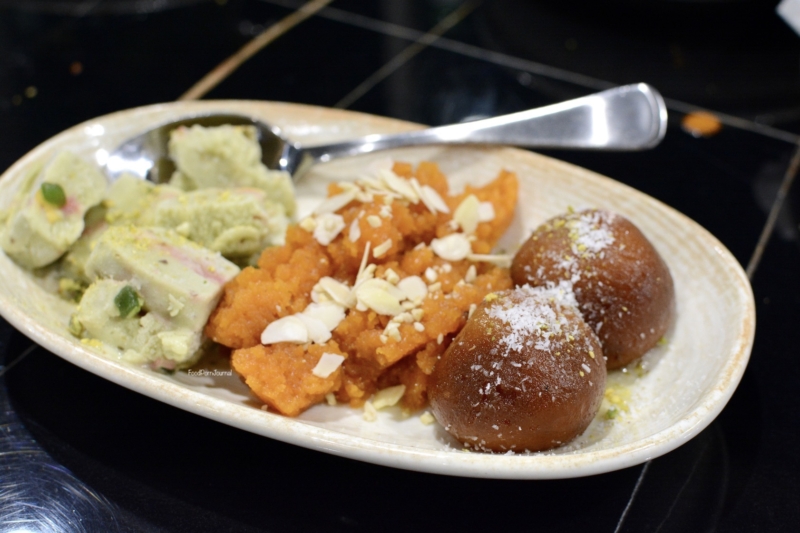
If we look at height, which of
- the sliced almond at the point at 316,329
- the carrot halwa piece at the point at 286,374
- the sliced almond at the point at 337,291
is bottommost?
the carrot halwa piece at the point at 286,374

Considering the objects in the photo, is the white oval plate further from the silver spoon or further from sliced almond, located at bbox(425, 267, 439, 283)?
sliced almond, located at bbox(425, 267, 439, 283)

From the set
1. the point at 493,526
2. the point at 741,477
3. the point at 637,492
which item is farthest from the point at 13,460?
the point at 741,477

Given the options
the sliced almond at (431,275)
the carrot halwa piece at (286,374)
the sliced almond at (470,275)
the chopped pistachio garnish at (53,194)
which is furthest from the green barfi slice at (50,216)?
the sliced almond at (470,275)

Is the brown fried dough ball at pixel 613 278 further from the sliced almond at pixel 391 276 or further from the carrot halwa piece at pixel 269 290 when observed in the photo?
the carrot halwa piece at pixel 269 290

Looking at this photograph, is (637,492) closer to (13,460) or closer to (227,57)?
(13,460)

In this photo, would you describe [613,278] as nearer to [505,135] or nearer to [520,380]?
[520,380]

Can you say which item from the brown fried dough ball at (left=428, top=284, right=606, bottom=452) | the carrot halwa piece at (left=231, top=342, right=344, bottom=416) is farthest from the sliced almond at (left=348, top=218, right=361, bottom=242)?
the brown fried dough ball at (left=428, top=284, right=606, bottom=452)

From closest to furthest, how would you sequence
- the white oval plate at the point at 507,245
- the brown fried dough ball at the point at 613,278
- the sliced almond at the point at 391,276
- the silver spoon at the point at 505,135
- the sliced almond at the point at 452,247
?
the white oval plate at the point at 507,245
the brown fried dough ball at the point at 613,278
the sliced almond at the point at 391,276
the sliced almond at the point at 452,247
the silver spoon at the point at 505,135
